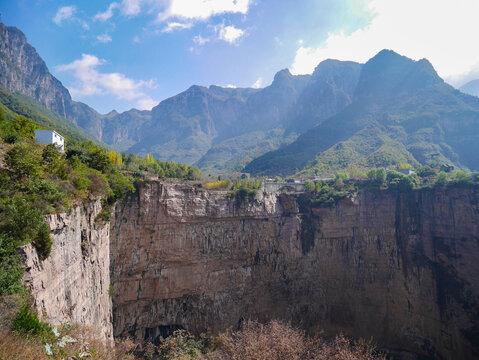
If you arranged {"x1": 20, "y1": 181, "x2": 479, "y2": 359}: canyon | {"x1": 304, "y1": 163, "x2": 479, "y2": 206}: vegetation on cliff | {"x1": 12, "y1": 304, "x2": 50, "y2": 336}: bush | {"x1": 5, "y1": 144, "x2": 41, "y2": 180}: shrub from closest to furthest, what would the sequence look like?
{"x1": 12, "y1": 304, "x2": 50, "y2": 336}: bush
{"x1": 5, "y1": 144, "x2": 41, "y2": 180}: shrub
{"x1": 20, "y1": 181, "x2": 479, "y2": 359}: canyon
{"x1": 304, "y1": 163, "x2": 479, "y2": 206}: vegetation on cliff

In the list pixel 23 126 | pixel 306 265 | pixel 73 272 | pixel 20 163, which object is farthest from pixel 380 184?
pixel 23 126

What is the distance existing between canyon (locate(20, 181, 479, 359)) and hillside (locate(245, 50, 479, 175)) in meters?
24.2

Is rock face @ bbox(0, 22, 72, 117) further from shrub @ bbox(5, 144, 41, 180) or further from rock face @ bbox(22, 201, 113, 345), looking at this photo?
rock face @ bbox(22, 201, 113, 345)

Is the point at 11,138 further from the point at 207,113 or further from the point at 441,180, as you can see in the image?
the point at 207,113

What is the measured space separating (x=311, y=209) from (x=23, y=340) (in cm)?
3286

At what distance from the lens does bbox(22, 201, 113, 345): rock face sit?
8.16m

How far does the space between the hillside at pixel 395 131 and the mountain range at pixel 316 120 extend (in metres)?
0.24

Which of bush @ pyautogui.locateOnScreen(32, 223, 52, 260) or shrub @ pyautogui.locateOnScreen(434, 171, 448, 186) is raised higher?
shrub @ pyautogui.locateOnScreen(434, 171, 448, 186)

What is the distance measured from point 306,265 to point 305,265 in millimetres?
162

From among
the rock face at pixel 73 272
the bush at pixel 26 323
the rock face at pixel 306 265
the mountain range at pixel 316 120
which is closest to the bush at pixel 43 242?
the rock face at pixel 73 272

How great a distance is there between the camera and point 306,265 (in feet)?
108

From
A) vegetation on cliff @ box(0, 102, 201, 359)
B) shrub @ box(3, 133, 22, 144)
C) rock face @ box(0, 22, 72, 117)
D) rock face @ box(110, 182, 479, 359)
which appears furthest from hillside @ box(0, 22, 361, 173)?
vegetation on cliff @ box(0, 102, 201, 359)

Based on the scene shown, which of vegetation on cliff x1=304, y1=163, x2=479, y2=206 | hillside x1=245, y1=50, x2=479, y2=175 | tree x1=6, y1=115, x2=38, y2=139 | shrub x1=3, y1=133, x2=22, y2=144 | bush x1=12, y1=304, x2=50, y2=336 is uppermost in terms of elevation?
hillside x1=245, y1=50, x2=479, y2=175

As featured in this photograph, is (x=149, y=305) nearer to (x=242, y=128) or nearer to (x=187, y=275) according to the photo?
(x=187, y=275)
